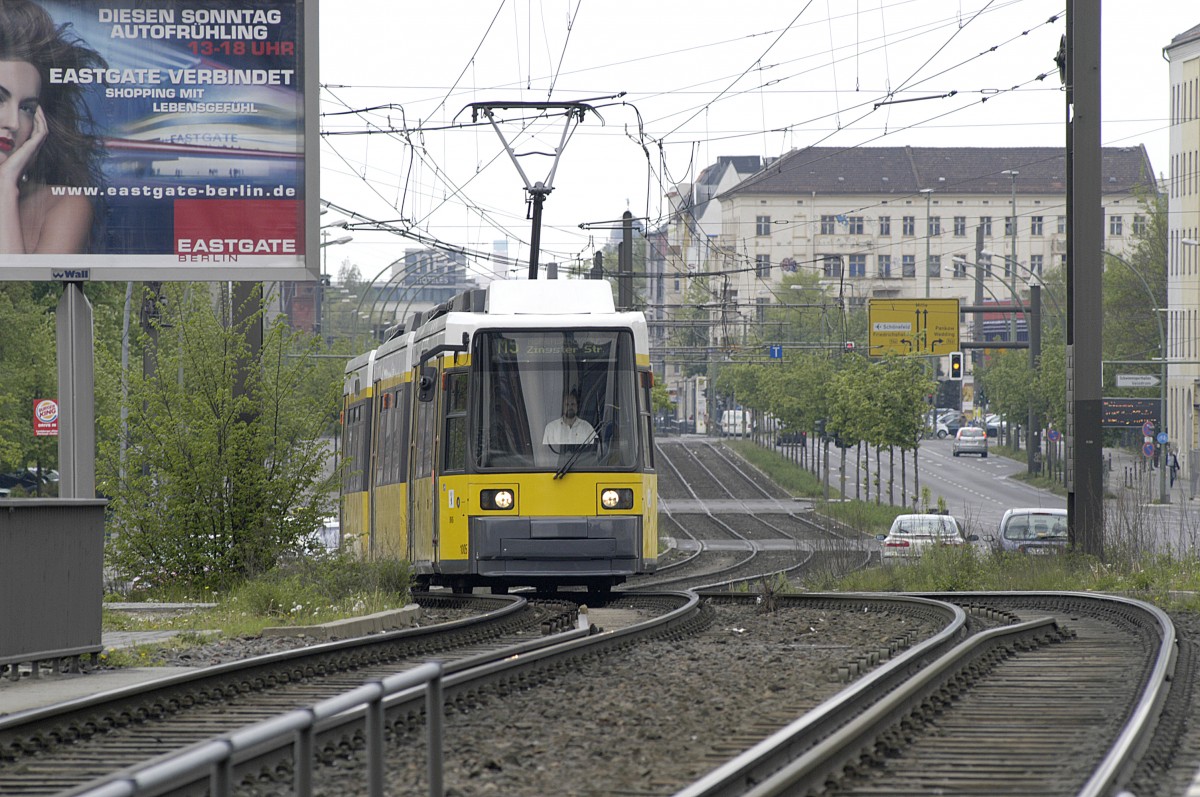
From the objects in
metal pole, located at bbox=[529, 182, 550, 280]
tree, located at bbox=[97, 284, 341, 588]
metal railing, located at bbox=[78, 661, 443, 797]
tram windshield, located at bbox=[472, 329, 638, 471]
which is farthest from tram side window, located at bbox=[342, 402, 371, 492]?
metal railing, located at bbox=[78, 661, 443, 797]

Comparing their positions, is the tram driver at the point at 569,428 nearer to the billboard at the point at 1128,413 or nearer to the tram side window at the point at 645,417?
the tram side window at the point at 645,417

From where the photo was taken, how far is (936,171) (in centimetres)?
14612

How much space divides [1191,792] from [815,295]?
98032 mm

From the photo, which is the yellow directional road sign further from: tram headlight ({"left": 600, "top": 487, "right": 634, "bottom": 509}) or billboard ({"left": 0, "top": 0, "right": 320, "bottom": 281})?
billboard ({"left": 0, "top": 0, "right": 320, "bottom": 281})

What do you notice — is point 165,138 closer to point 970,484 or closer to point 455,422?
point 455,422

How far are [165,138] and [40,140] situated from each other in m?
1.08

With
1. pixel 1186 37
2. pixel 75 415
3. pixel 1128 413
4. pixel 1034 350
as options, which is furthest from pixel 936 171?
pixel 75 415

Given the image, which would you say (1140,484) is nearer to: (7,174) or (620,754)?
(7,174)

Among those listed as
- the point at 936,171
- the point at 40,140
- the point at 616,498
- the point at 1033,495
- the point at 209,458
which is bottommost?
the point at 1033,495

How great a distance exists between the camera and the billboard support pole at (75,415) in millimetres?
15242

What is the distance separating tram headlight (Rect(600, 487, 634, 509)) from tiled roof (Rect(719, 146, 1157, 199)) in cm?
11852

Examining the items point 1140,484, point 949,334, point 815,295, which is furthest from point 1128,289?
point 1140,484

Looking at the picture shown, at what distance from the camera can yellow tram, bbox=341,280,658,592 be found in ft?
62.4

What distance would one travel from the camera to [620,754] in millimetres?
8453
